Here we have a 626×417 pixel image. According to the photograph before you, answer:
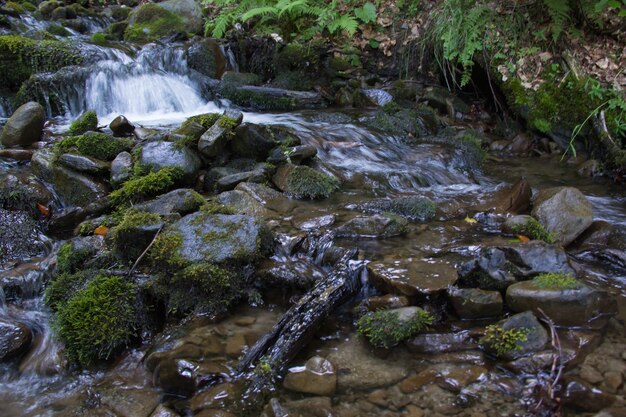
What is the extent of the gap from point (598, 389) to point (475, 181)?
3.95 metres

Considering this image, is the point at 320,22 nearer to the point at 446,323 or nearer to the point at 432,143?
the point at 432,143

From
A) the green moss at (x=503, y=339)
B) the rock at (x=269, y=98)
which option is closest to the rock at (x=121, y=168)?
the rock at (x=269, y=98)

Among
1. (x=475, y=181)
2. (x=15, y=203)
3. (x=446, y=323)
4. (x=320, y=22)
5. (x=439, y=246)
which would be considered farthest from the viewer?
(x=320, y=22)

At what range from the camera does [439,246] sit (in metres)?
4.23

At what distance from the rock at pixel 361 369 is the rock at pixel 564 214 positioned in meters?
2.31

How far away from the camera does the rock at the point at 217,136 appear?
555cm

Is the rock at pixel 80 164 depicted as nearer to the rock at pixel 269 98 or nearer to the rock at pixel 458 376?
the rock at pixel 269 98

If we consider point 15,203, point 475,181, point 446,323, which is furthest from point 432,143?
point 15,203

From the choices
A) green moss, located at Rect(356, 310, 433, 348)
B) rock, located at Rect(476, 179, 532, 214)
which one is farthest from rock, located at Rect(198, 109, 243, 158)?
green moss, located at Rect(356, 310, 433, 348)

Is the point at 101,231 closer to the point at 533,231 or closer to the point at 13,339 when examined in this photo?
the point at 13,339

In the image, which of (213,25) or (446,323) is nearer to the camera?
(446,323)

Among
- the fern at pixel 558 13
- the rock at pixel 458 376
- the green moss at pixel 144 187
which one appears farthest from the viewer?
the fern at pixel 558 13

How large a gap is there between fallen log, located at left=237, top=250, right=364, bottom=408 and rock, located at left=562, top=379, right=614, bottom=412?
1537 millimetres

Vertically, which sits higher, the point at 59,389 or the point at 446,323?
the point at 446,323
